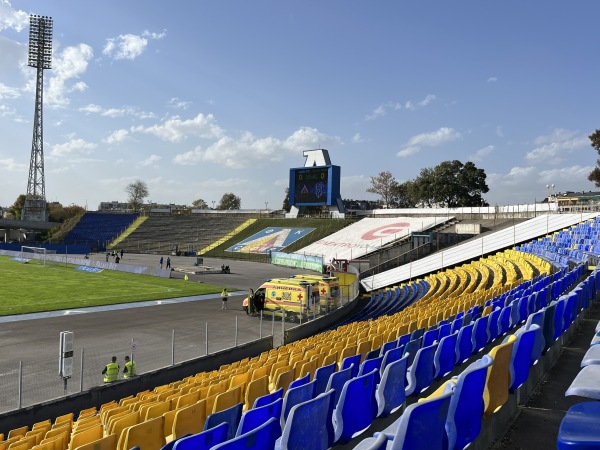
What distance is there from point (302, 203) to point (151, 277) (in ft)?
111

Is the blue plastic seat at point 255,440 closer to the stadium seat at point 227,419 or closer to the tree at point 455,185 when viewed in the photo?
the stadium seat at point 227,419

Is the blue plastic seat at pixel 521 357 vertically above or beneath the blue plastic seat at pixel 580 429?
beneath

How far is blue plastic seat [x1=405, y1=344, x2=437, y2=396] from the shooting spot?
20.0 ft

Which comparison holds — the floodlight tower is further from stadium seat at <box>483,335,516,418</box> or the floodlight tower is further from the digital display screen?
stadium seat at <box>483,335,516,418</box>

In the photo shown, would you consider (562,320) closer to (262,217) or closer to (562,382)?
(562,382)

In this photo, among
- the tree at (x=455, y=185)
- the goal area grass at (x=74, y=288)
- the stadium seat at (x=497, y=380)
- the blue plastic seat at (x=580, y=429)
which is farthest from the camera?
the tree at (x=455, y=185)

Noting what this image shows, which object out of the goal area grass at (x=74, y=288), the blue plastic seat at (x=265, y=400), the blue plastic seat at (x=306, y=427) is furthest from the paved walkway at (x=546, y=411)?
the goal area grass at (x=74, y=288)

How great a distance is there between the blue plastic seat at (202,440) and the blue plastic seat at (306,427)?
0.53 meters

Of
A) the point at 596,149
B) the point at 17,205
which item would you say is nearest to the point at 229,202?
the point at 17,205

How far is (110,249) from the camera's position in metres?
78.2

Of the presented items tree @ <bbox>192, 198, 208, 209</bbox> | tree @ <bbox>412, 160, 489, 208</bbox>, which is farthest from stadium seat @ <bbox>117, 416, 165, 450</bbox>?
tree @ <bbox>192, 198, 208, 209</bbox>

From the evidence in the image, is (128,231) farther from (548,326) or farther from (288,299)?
(548,326)

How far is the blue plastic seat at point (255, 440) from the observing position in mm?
3022

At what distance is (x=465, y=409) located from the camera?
3711 mm
